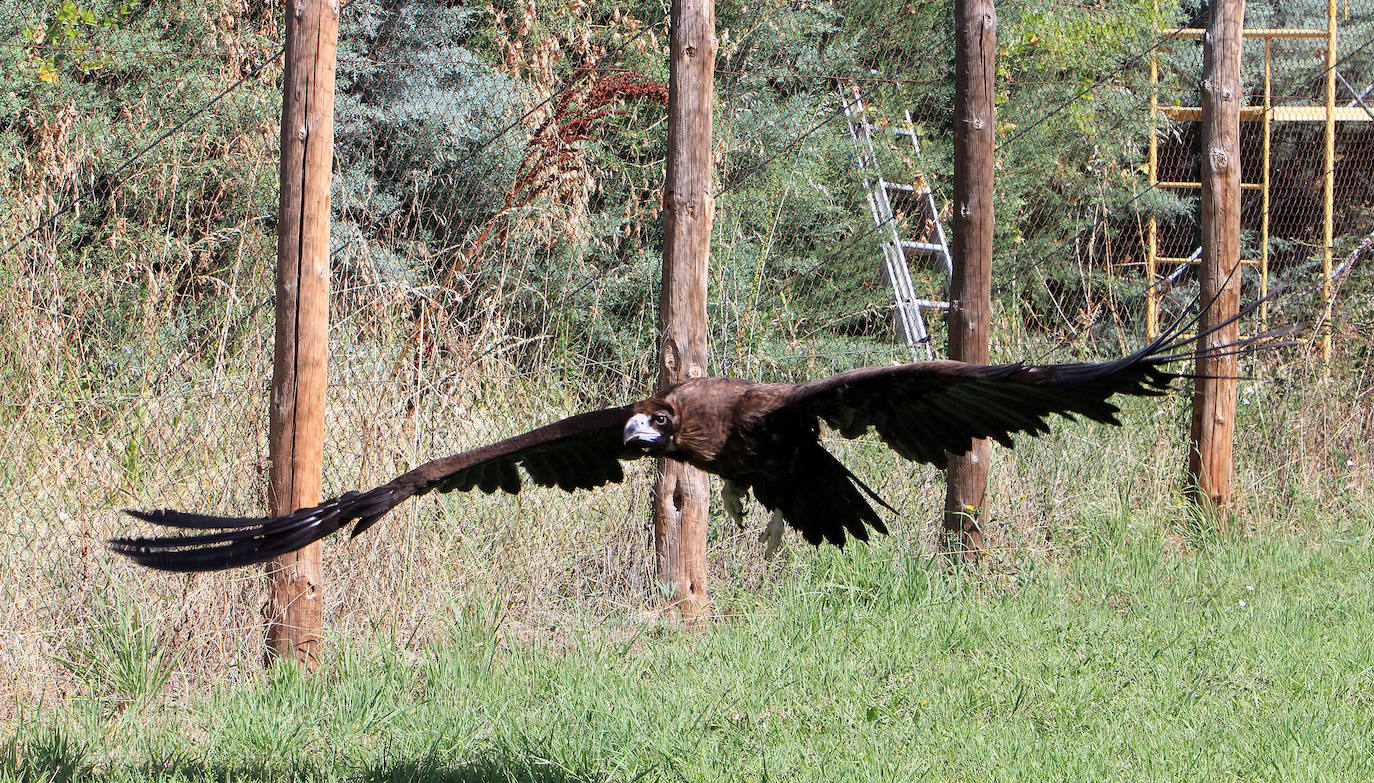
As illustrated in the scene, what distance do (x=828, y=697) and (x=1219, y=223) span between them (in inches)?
155

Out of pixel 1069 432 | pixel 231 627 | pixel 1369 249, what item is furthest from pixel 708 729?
Result: pixel 1369 249

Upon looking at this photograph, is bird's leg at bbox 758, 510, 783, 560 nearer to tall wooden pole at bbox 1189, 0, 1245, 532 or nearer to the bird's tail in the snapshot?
the bird's tail

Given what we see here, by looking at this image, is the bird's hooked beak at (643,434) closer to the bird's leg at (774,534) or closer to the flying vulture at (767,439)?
the flying vulture at (767,439)

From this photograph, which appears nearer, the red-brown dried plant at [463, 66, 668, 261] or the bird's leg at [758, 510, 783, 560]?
the bird's leg at [758, 510, 783, 560]

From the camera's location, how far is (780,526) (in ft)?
15.2

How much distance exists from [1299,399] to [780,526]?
4.31 meters

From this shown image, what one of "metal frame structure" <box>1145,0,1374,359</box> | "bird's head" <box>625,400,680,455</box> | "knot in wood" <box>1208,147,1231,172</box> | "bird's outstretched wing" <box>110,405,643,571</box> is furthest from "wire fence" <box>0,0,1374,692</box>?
"bird's head" <box>625,400,680,455</box>

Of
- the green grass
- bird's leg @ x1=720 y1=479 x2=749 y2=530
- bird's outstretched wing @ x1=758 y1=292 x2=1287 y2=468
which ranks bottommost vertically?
the green grass

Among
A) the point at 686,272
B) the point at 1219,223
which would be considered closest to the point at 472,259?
the point at 686,272

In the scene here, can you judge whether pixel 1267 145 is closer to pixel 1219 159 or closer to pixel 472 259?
pixel 1219 159

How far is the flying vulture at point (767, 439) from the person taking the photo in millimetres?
3420

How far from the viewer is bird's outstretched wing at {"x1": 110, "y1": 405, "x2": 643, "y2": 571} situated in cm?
344

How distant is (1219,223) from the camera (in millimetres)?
6711

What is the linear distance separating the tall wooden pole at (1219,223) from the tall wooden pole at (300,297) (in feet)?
15.7
